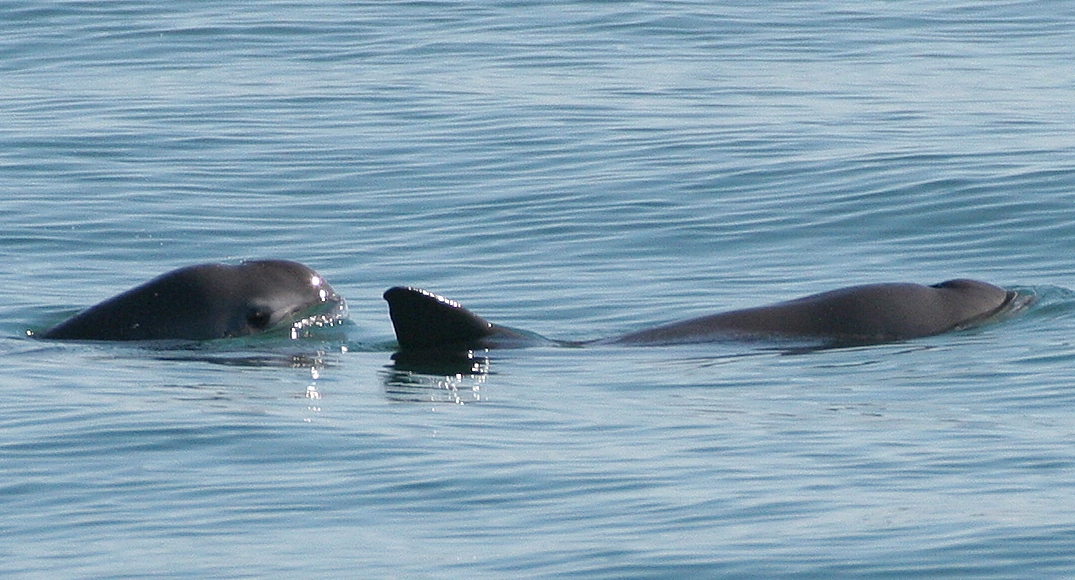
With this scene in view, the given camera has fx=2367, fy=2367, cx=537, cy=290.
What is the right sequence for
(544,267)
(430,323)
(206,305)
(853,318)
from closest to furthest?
(430,323) < (853,318) < (206,305) < (544,267)

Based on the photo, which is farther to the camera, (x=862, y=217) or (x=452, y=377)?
(x=862, y=217)

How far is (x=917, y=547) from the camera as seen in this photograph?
9000 millimetres

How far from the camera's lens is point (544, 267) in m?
17.5

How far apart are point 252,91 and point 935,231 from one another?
10539mm

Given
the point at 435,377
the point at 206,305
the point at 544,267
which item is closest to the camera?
the point at 435,377

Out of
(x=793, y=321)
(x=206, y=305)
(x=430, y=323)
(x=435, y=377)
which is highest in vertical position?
(x=206, y=305)

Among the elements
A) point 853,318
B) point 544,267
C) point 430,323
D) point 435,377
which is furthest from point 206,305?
point 853,318

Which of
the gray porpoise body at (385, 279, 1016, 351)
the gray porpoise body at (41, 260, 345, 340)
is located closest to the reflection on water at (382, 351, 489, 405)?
the gray porpoise body at (385, 279, 1016, 351)

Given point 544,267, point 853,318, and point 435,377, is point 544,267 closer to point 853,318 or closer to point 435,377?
point 853,318

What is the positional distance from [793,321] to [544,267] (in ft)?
12.1

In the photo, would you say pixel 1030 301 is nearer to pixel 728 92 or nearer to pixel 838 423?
pixel 838 423

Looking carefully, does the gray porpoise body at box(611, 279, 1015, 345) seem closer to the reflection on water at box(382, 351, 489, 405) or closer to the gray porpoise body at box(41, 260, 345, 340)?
the reflection on water at box(382, 351, 489, 405)

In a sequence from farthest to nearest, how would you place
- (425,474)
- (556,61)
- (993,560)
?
1. (556,61)
2. (425,474)
3. (993,560)

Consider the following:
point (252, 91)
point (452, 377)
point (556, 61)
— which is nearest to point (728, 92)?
point (556, 61)
